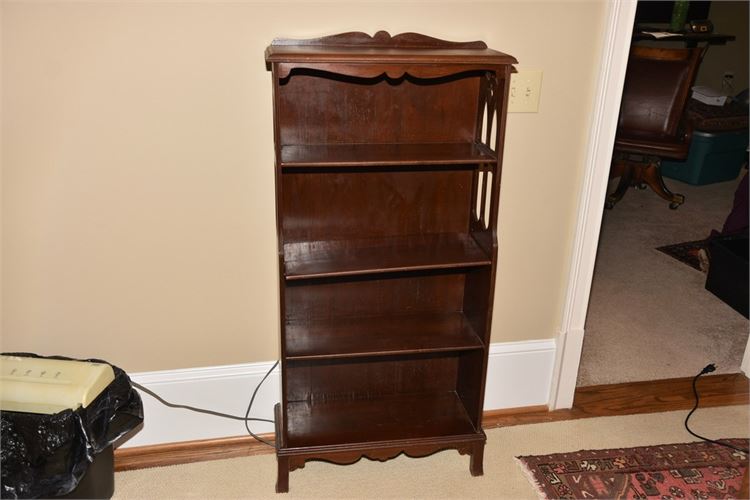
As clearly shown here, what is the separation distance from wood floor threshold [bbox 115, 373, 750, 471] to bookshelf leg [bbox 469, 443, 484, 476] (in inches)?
9.8

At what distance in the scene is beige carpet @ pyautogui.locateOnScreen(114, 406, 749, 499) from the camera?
212 cm

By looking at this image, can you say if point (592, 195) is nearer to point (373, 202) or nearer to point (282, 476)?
point (373, 202)

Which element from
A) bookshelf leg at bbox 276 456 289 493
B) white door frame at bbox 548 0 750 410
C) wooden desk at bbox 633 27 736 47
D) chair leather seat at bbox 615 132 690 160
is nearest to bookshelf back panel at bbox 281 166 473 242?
white door frame at bbox 548 0 750 410

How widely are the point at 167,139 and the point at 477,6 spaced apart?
944 millimetres

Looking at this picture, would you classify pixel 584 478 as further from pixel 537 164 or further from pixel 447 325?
pixel 537 164

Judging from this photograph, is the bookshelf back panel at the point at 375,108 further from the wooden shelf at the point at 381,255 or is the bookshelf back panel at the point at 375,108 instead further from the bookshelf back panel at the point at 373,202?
the wooden shelf at the point at 381,255

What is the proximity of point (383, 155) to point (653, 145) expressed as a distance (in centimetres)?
297

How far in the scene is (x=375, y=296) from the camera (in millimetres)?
2207

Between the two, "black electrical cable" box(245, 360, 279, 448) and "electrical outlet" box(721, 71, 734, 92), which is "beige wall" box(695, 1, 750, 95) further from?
"black electrical cable" box(245, 360, 279, 448)

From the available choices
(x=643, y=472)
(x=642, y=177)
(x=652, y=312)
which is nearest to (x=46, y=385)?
(x=643, y=472)

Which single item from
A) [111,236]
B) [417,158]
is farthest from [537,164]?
[111,236]

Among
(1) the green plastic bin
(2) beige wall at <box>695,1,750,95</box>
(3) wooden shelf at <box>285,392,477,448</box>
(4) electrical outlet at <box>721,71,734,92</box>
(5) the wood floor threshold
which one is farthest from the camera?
(4) electrical outlet at <box>721,71,734,92</box>

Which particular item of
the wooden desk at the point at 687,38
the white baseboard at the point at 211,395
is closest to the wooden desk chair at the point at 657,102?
the wooden desk at the point at 687,38

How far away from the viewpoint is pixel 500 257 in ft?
7.44
